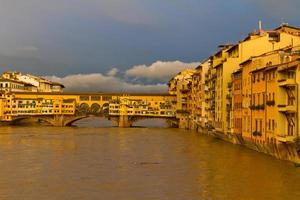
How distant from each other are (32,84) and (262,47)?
3673 inches

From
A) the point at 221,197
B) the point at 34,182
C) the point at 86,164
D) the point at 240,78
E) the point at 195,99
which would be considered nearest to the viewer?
the point at 221,197

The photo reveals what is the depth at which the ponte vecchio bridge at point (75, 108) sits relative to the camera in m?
92.1

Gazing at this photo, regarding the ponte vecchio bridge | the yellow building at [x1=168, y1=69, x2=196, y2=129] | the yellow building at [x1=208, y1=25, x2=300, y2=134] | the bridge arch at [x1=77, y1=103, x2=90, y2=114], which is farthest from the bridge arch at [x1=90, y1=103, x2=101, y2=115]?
the yellow building at [x1=208, y1=25, x2=300, y2=134]

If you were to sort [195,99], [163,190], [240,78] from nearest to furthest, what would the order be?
[163,190] < [240,78] < [195,99]

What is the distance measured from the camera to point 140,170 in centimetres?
3039

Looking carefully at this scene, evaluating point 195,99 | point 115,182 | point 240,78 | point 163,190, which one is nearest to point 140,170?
point 115,182

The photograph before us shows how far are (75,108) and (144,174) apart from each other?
223 feet

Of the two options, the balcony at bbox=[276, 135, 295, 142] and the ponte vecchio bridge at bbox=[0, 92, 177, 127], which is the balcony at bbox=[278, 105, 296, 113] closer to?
the balcony at bbox=[276, 135, 295, 142]

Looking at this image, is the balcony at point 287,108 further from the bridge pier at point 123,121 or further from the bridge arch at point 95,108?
the bridge arch at point 95,108

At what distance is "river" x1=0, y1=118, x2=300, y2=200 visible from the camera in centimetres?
2283

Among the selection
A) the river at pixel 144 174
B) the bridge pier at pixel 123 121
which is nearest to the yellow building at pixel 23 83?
A: the bridge pier at pixel 123 121

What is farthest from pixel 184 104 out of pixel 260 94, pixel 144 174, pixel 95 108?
pixel 144 174

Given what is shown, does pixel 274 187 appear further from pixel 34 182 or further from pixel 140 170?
pixel 34 182

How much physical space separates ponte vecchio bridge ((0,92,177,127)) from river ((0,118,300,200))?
48.5 meters
